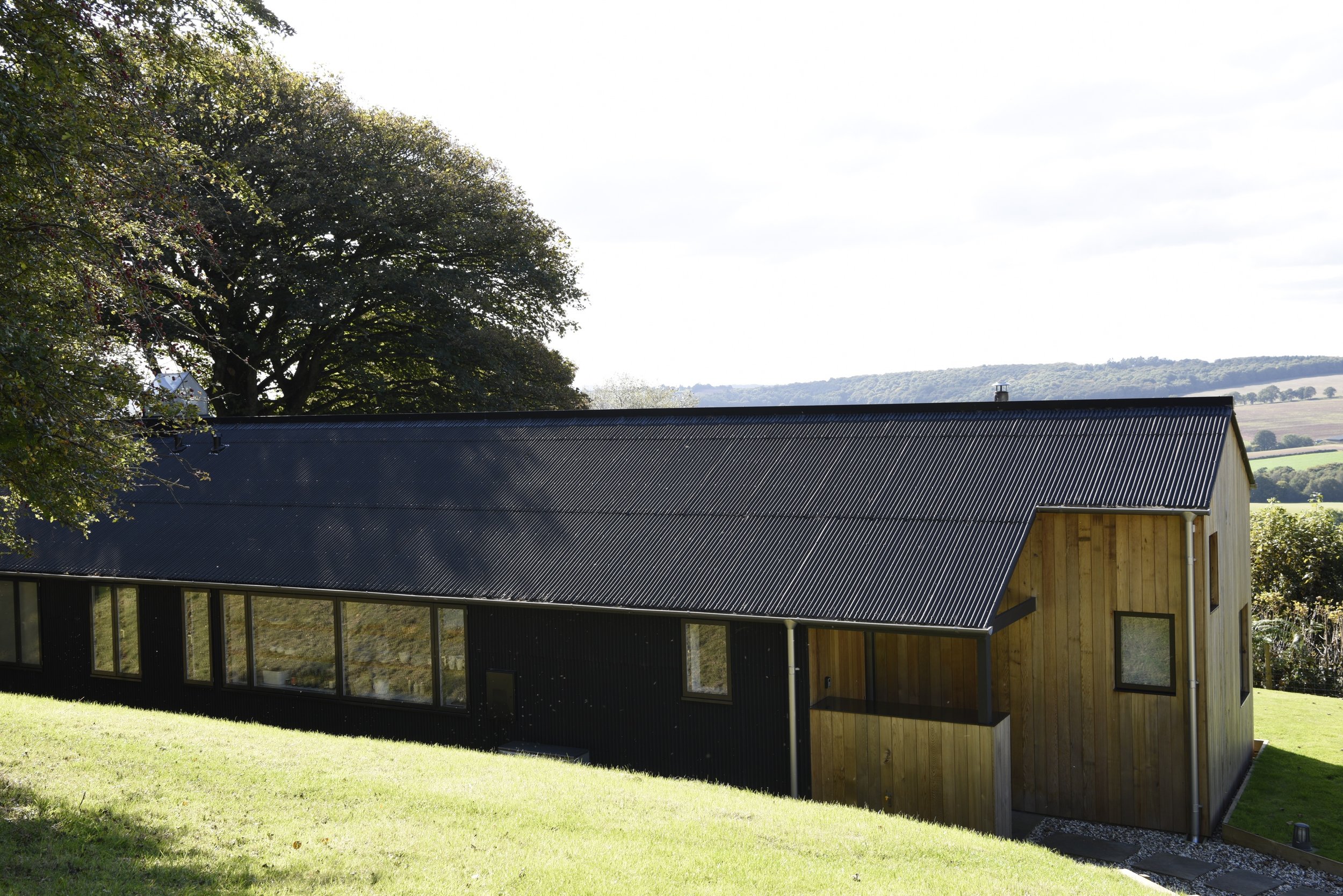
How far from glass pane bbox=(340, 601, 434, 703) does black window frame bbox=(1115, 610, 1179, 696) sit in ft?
26.0

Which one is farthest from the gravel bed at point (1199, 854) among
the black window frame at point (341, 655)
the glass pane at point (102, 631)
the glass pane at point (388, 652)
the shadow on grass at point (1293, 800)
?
the glass pane at point (102, 631)

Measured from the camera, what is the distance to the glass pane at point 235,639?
46.3 feet

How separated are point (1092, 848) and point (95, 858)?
864 centimetres

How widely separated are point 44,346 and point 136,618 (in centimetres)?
822

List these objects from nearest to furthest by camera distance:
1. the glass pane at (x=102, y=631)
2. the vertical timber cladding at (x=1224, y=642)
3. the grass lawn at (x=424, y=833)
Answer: the grass lawn at (x=424, y=833) → the vertical timber cladding at (x=1224, y=642) → the glass pane at (x=102, y=631)

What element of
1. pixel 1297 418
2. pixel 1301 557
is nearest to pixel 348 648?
pixel 1301 557

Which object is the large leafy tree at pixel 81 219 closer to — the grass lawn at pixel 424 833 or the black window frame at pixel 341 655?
the grass lawn at pixel 424 833

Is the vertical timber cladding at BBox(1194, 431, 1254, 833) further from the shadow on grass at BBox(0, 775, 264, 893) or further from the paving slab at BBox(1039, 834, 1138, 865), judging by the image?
the shadow on grass at BBox(0, 775, 264, 893)

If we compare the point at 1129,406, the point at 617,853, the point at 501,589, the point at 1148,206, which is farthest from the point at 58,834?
the point at 1148,206

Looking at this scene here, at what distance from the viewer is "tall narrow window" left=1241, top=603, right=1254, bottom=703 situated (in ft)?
43.6

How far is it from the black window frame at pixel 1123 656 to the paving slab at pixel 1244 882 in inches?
70.0

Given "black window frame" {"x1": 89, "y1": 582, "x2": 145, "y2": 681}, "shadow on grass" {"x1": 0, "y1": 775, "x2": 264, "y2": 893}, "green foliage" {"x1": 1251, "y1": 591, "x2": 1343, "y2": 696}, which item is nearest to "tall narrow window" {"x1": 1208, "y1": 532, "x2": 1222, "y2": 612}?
"shadow on grass" {"x1": 0, "y1": 775, "x2": 264, "y2": 893}

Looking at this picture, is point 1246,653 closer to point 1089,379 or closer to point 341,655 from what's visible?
point 341,655

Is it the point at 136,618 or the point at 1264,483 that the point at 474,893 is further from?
the point at 1264,483
